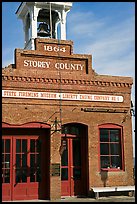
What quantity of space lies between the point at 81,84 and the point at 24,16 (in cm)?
628

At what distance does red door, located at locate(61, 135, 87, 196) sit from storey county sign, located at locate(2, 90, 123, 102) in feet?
6.34

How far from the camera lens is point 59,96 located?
1599cm

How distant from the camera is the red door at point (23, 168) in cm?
1512

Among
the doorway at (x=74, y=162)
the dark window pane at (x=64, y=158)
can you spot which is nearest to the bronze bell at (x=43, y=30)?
the doorway at (x=74, y=162)

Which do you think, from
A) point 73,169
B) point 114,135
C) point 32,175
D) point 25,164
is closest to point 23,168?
point 25,164

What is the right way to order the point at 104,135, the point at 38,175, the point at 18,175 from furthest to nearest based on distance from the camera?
the point at 104,135 → the point at 38,175 → the point at 18,175

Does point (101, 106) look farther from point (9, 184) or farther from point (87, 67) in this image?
point (9, 184)

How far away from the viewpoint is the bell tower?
17750 mm

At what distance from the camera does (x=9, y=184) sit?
49.5ft

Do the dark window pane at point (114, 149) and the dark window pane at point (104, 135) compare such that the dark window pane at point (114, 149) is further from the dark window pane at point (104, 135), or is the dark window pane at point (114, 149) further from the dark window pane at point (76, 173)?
the dark window pane at point (76, 173)

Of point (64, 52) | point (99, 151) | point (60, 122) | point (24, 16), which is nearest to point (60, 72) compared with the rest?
point (64, 52)

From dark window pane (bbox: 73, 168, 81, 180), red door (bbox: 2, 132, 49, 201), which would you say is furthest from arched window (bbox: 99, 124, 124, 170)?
red door (bbox: 2, 132, 49, 201)

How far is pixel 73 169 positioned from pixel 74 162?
33cm

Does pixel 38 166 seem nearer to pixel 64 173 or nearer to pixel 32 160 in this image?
pixel 32 160
